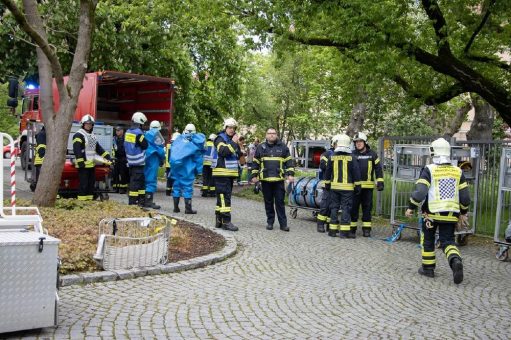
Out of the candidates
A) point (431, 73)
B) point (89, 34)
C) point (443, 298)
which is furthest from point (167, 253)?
point (431, 73)

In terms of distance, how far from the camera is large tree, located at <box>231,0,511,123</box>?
11992 mm

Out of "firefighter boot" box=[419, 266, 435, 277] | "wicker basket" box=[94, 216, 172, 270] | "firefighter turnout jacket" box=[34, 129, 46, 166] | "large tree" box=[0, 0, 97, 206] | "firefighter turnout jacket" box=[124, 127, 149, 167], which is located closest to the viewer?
"wicker basket" box=[94, 216, 172, 270]

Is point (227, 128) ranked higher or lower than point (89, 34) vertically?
lower

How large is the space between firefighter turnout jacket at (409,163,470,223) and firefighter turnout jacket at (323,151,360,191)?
3.03 m

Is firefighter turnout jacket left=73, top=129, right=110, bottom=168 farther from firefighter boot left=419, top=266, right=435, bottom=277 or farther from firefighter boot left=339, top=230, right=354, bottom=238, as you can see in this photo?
firefighter boot left=419, top=266, right=435, bottom=277

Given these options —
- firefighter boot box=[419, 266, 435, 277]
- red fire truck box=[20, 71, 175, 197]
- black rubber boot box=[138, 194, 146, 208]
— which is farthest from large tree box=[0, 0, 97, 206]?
firefighter boot box=[419, 266, 435, 277]

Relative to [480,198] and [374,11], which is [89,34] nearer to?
[374,11]

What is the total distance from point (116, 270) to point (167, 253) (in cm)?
81

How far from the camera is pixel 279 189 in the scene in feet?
37.7

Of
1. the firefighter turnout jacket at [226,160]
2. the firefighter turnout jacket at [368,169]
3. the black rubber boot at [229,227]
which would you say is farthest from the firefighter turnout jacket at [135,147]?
the firefighter turnout jacket at [368,169]

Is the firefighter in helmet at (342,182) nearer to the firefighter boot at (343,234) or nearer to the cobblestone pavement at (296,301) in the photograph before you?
the firefighter boot at (343,234)

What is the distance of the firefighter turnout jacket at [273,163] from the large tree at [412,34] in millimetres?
2744

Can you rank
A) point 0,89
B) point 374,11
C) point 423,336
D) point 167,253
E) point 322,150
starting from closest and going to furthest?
1. point 423,336
2. point 167,253
3. point 374,11
4. point 322,150
5. point 0,89

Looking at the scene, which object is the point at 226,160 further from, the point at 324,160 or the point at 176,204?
the point at 176,204
